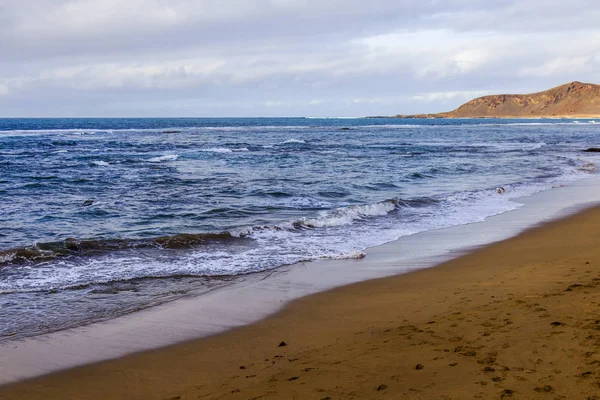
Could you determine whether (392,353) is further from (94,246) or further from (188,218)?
(188,218)

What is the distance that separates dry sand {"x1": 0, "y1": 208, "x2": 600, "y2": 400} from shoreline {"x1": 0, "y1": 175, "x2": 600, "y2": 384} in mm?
266

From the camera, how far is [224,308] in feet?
22.4

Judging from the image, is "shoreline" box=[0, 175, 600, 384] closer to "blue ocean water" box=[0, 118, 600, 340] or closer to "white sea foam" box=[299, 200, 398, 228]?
"blue ocean water" box=[0, 118, 600, 340]

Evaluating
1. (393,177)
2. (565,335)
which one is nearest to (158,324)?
(565,335)

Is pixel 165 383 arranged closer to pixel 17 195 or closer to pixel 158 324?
pixel 158 324

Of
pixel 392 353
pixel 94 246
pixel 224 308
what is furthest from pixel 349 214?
pixel 392 353

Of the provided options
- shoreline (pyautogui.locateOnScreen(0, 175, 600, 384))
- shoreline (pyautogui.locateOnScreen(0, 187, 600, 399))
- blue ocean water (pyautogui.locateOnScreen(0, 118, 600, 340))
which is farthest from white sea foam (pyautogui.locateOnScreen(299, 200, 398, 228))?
shoreline (pyautogui.locateOnScreen(0, 187, 600, 399))

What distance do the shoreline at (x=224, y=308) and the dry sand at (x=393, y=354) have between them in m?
0.27

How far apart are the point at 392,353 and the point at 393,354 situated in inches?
1.1

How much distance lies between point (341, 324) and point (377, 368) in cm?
153

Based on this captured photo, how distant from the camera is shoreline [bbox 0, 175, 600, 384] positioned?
5336 mm

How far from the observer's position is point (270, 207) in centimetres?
1508

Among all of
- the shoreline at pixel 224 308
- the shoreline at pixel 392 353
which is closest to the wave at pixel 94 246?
the shoreline at pixel 224 308

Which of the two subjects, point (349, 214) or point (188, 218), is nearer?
point (188, 218)
